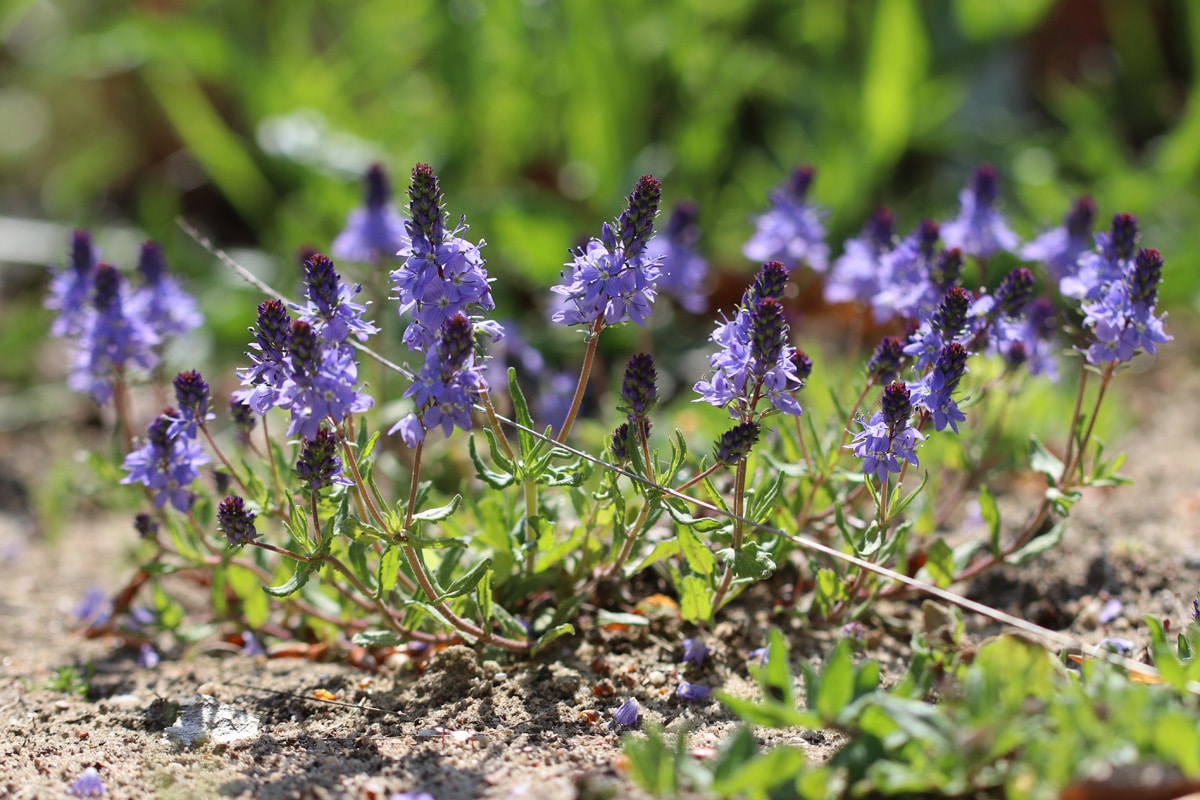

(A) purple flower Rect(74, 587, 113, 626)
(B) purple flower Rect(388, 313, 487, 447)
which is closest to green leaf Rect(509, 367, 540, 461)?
(B) purple flower Rect(388, 313, 487, 447)

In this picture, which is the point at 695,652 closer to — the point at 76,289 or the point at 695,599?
the point at 695,599

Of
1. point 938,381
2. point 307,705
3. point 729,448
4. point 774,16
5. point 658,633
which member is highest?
point 774,16

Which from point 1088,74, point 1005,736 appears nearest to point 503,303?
point 1005,736

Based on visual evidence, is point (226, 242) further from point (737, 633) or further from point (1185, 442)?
point (1185, 442)

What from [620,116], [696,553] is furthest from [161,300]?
[620,116]

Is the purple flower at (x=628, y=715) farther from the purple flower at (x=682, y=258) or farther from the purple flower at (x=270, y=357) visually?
the purple flower at (x=682, y=258)

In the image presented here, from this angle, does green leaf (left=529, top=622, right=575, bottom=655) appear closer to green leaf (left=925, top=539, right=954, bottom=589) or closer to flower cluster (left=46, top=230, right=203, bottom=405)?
green leaf (left=925, top=539, right=954, bottom=589)

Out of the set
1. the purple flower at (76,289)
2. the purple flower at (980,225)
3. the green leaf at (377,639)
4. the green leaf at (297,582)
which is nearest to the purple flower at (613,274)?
the green leaf at (297,582)
